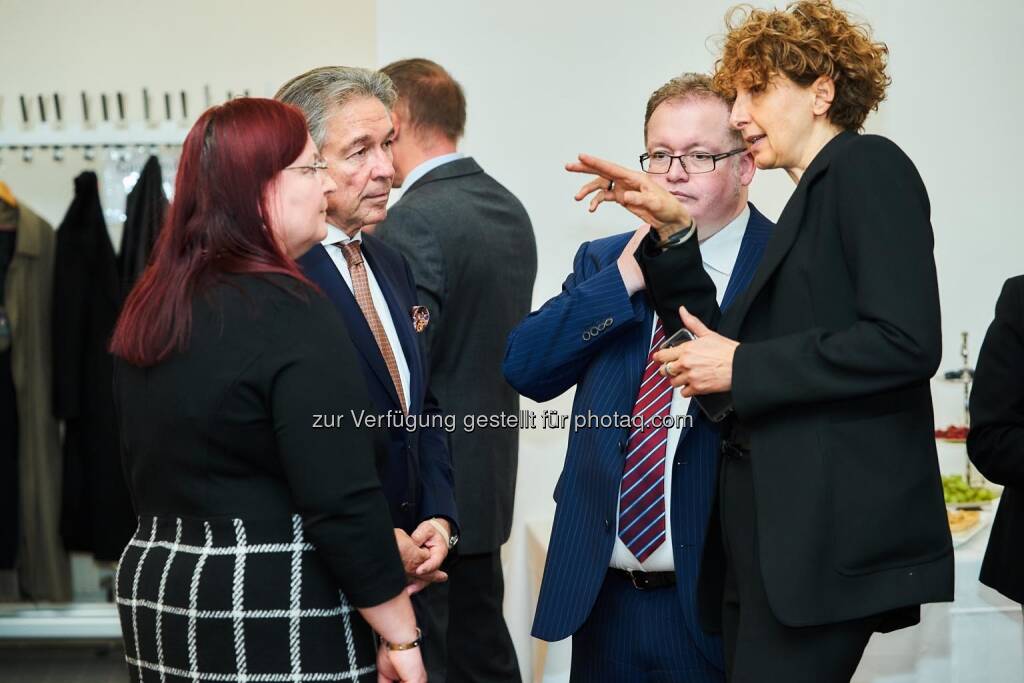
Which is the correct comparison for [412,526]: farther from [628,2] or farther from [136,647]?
[628,2]

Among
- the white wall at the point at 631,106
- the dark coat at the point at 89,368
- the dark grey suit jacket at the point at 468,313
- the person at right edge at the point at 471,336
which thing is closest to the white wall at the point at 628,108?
the white wall at the point at 631,106

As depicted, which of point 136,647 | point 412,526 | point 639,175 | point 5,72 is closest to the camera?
point 136,647

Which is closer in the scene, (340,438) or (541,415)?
(340,438)

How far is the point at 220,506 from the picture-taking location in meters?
1.54

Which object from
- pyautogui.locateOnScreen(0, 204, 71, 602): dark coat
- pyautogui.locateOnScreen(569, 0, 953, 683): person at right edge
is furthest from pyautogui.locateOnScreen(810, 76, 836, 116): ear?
pyautogui.locateOnScreen(0, 204, 71, 602): dark coat

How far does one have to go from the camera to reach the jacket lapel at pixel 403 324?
2.10 metres

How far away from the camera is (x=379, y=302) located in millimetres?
2121

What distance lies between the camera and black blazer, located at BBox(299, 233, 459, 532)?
6.43 ft

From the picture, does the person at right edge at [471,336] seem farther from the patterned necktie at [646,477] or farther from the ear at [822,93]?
the ear at [822,93]

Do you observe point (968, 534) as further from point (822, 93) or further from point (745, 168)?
point (822, 93)

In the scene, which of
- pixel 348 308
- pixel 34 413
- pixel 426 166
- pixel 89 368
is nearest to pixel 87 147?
pixel 89 368

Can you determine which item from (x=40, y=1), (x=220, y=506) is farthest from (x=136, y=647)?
(x=40, y=1)

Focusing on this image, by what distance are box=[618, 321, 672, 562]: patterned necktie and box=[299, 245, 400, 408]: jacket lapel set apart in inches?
17.2

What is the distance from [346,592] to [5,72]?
418 centimetres
